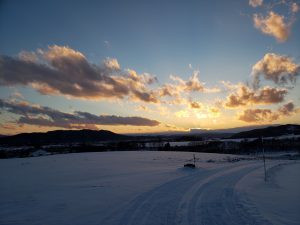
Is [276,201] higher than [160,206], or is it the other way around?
[160,206]

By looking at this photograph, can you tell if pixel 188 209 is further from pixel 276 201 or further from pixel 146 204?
pixel 276 201

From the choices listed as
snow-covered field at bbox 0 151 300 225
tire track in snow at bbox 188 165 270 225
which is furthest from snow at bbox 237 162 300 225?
tire track in snow at bbox 188 165 270 225

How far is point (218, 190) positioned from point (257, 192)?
218 centimetres

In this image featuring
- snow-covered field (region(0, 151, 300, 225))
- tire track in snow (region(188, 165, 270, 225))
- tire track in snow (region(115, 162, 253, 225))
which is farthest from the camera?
snow-covered field (region(0, 151, 300, 225))

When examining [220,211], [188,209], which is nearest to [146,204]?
[188,209]

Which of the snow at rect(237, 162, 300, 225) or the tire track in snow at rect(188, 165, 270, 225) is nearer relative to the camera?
the tire track in snow at rect(188, 165, 270, 225)

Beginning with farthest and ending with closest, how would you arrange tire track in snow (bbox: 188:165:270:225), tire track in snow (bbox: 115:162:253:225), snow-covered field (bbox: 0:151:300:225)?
snow-covered field (bbox: 0:151:300:225) → tire track in snow (bbox: 115:162:253:225) → tire track in snow (bbox: 188:165:270:225)

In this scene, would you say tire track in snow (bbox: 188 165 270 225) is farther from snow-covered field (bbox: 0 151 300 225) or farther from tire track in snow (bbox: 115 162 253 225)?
tire track in snow (bbox: 115 162 253 225)

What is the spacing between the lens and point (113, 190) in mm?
16078

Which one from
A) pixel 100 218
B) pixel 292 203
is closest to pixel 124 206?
pixel 100 218

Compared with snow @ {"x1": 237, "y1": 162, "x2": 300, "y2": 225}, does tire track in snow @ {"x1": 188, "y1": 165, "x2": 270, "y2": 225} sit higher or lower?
higher

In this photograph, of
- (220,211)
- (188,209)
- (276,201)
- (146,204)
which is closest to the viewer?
(220,211)

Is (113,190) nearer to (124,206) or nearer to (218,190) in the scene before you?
(124,206)

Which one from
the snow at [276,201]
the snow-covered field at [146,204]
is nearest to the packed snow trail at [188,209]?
the snow-covered field at [146,204]
